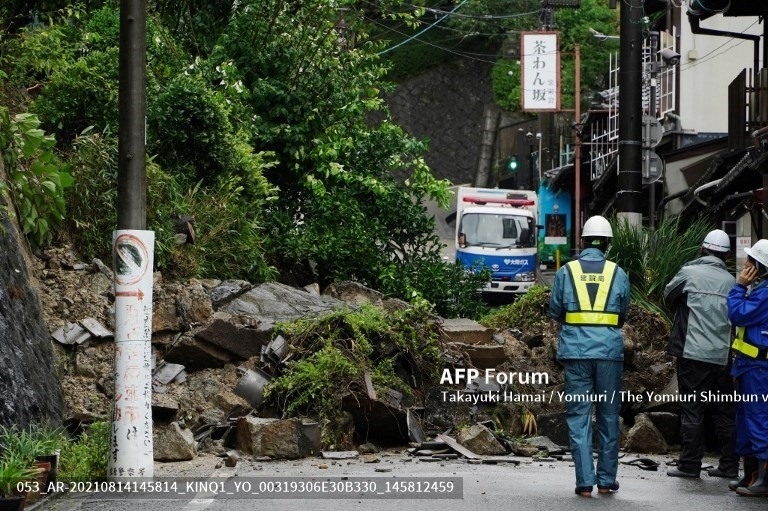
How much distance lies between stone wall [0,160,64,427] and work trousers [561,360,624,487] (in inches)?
173

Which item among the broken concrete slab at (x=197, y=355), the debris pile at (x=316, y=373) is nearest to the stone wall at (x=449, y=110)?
the debris pile at (x=316, y=373)

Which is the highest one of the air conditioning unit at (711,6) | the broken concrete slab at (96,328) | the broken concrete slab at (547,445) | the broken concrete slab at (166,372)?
the air conditioning unit at (711,6)

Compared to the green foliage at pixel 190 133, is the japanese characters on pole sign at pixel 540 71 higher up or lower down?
higher up

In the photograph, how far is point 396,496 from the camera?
361 inches

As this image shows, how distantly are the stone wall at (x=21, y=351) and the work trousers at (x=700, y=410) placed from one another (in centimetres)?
552

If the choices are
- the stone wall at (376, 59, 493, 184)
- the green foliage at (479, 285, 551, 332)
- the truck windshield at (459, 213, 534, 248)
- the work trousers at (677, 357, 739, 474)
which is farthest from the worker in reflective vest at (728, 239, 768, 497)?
the stone wall at (376, 59, 493, 184)

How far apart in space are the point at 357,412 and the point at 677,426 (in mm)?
3285

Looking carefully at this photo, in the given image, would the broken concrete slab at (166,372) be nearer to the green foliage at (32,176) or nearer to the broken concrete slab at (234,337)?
the broken concrete slab at (234,337)

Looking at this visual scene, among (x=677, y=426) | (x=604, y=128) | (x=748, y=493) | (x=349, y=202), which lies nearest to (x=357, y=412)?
(x=677, y=426)

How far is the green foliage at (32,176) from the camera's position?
1339 cm

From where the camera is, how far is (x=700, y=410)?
10586 millimetres

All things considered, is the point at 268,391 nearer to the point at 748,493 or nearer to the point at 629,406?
the point at 629,406

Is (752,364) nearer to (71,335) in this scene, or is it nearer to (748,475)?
(748,475)

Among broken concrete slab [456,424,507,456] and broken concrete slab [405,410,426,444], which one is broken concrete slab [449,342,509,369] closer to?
broken concrete slab [405,410,426,444]
